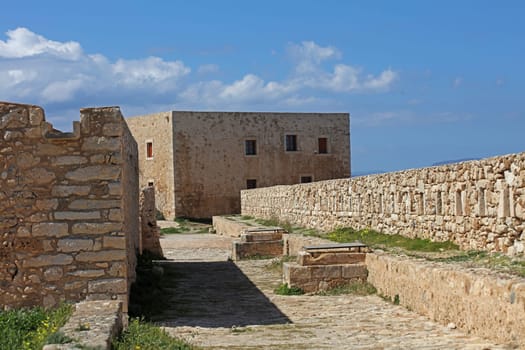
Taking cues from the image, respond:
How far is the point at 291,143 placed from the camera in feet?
147

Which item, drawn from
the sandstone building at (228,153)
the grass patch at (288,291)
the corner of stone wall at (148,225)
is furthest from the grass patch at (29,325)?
the sandstone building at (228,153)

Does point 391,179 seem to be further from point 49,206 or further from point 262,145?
point 262,145

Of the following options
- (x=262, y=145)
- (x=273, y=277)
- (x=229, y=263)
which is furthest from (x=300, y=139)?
(x=273, y=277)

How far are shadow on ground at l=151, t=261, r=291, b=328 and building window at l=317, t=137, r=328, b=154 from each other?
29.2 metres

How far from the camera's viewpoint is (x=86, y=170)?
359 inches

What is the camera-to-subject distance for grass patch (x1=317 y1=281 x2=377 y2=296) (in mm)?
11281

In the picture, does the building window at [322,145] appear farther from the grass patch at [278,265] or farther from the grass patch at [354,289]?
the grass patch at [354,289]

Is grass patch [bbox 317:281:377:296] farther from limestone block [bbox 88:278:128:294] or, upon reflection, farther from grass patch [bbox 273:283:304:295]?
limestone block [bbox 88:278:128:294]

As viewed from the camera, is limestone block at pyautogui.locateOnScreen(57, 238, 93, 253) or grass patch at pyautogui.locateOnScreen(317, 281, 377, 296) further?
grass patch at pyautogui.locateOnScreen(317, 281, 377, 296)

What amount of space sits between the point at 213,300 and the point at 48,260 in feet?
10.4

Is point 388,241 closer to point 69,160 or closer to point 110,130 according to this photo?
point 110,130

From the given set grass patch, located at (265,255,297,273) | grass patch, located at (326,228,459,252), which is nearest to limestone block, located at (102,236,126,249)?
grass patch, located at (326,228,459,252)

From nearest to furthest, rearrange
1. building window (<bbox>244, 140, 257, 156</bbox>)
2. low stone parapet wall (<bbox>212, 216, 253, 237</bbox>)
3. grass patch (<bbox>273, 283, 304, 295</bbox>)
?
1. grass patch (<bbox>273, 283, 304, 295</bbox>)
2. low stone parapet wall (<bbox>212, 216, 253, 237</bbox>)
3. building window (<bbox>244, 140, 257, 156</bbox>)

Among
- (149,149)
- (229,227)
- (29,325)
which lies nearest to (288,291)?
(29,325)
